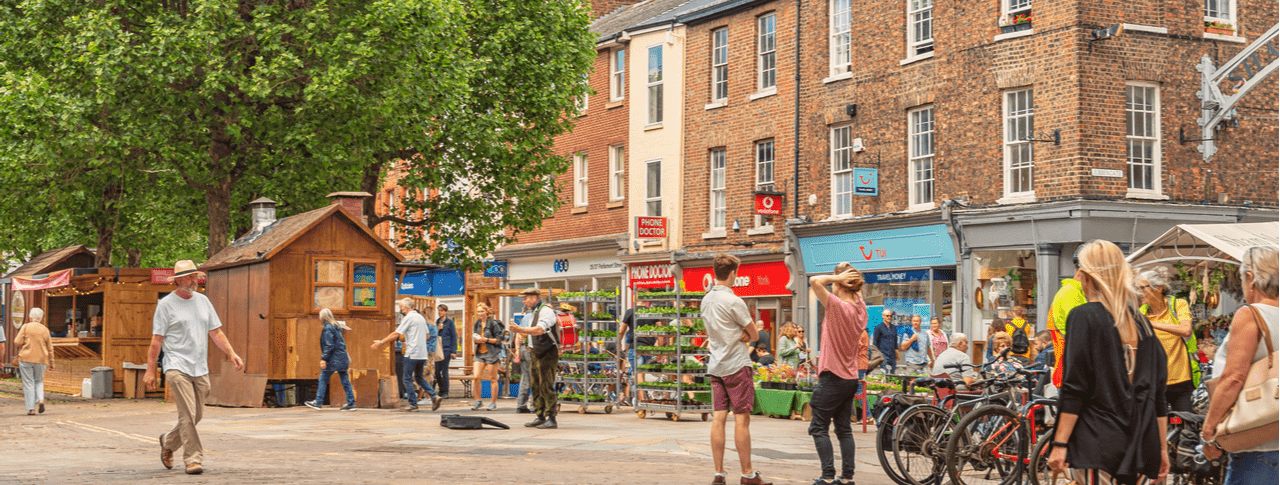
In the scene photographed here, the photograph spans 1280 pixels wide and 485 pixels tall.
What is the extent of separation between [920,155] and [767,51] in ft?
17.9

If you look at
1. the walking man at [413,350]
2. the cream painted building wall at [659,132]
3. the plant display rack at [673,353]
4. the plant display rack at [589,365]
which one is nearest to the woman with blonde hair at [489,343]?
the walking man at [413,350]

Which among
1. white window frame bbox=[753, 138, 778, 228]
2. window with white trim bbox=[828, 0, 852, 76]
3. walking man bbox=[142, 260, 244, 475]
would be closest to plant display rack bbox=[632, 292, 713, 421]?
walking man bbox=[142, 260, 244, 475]

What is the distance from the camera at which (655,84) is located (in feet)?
111

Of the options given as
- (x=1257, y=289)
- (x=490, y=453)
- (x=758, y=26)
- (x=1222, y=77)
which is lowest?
(x=490, y=453)

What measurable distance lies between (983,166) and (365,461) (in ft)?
51.3

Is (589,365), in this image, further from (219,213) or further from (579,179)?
(579,179)

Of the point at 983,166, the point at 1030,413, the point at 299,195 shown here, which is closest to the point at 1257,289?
the point at 1030,413

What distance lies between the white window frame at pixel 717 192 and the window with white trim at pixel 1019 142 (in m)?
8.61

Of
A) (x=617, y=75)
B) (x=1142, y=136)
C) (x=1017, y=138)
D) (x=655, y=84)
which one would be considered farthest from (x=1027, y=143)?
(x=617, y=75)

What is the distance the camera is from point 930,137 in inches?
1022

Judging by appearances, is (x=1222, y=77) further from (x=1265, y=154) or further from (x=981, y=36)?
(x=981, y=36)

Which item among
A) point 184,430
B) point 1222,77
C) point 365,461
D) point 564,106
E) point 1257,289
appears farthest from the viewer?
point 564,106

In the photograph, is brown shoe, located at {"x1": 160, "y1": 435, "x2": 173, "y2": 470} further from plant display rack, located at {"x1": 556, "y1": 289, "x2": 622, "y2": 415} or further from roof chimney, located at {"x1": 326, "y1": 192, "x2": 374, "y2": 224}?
roof chimney, located at {"x1": 326, "y1": 192, "x2": 374, "y2": 224}

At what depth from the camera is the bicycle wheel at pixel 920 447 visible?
1053 centimetres
